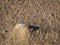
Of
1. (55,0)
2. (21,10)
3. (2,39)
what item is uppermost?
(55,0)

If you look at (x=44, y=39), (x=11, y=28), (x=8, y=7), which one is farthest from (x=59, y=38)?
(x=8, y=7)

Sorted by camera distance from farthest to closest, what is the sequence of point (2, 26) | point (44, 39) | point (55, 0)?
point (55, 0) < point (2, 26) < point (44, 39)

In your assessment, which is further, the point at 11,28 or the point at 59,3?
the point at 59,3

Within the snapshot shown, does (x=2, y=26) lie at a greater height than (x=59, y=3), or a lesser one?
lesser

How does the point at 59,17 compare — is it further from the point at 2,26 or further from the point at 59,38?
the point at 2,26

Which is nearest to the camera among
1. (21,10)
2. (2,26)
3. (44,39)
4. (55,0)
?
(44,39)

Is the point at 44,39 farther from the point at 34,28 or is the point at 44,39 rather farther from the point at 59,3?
the point at 59,3

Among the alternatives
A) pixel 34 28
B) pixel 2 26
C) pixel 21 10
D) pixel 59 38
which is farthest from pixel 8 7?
pixel 59 38
